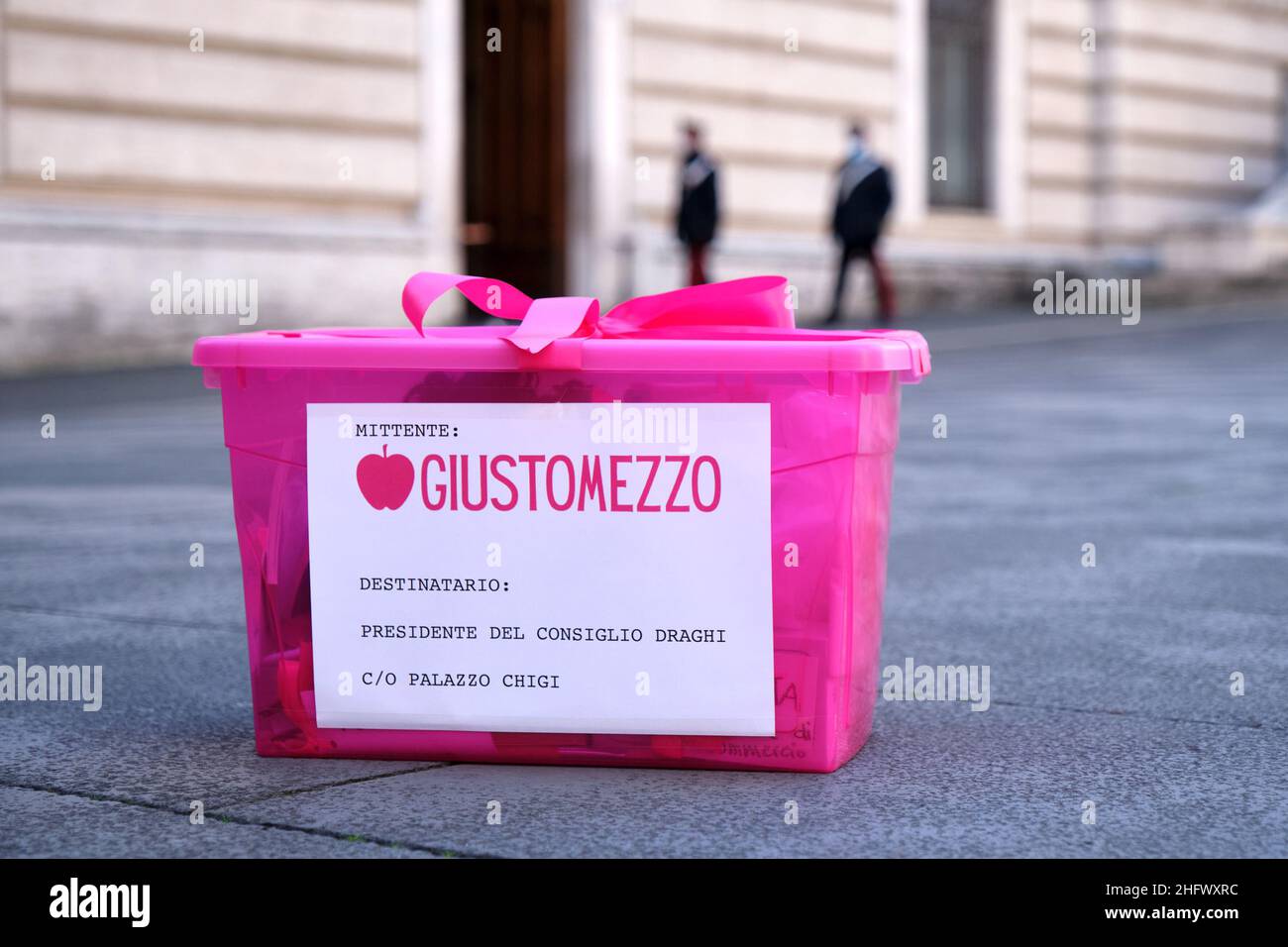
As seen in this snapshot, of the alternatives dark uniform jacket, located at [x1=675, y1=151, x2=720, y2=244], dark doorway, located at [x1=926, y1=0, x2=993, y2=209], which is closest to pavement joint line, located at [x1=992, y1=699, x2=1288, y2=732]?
dark uniform jacket, located at [x1=675, y1=151, x2=720, y2=244]

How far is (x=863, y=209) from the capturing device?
17.8 metres

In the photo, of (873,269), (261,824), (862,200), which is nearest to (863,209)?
(862,200)

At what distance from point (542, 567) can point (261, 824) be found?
59 centimetres

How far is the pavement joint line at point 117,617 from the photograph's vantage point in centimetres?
450

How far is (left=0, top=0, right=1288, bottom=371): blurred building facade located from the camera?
14656 millimetres

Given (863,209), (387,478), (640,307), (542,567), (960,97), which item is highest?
(960,97)

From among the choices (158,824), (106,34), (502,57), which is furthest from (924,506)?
(502,57)

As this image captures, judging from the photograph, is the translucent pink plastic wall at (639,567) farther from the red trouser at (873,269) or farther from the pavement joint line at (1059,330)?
Result: the red trouser at (873,269)

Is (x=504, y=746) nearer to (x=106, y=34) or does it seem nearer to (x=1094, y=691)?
(x=1094, y=691)

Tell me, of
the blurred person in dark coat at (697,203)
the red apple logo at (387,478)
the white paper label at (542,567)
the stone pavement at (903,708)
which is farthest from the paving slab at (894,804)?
the blurred person in dark coat at (697,203)

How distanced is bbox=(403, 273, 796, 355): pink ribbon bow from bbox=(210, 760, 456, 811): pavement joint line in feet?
2.24

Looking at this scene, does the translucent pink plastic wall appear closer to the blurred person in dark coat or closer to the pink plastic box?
the pink plastic box

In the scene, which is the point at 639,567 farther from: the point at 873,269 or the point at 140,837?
the point at 873,269
